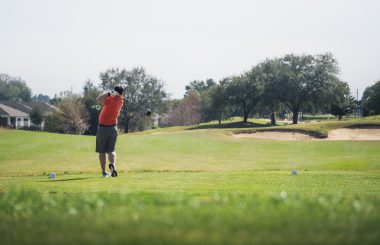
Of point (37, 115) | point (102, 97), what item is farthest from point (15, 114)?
point (102, 97)

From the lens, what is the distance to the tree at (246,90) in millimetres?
78750

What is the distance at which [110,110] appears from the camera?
1404cm

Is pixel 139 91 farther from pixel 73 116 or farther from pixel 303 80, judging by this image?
pixel 303 80

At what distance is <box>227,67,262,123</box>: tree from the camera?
7875 cm

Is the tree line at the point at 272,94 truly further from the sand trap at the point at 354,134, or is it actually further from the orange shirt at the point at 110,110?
the orange shirt at the point at 110,110

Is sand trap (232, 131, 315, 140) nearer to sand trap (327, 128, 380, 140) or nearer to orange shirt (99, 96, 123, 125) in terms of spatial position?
sand trap (327, 128, 380, 140)

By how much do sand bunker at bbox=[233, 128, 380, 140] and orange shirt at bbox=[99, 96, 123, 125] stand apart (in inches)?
1107

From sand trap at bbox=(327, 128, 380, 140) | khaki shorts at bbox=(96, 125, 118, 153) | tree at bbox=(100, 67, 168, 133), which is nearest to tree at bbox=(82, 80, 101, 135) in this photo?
tree at bbox=(100, 67, 168, 133)

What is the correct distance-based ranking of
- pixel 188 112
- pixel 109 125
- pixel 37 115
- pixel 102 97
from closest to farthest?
pixel 102 97
pixel 109 125
pixel 37 115
pixel 188 112

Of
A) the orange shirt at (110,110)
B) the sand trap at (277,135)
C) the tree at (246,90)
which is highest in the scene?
the tree at (246,90)

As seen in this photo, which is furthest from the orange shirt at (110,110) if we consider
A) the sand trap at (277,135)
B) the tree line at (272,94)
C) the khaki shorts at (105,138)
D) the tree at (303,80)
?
the tree at (303,80)

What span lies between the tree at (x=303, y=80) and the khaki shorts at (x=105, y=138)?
63792mm

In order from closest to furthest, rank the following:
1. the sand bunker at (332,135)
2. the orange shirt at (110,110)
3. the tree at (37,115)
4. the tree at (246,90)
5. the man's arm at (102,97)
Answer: the man's arm at (102,97) → the orange shirt at (110,110) → the sand bunker at (332,135) → the tree at (246,90) → the tree at (37,115)

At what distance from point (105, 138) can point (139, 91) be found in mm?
91012
